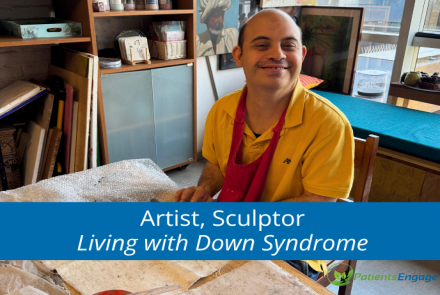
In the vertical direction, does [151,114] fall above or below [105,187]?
below

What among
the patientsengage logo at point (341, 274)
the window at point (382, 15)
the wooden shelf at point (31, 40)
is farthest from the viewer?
the window at point (382, 15)

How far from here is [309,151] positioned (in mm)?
1224

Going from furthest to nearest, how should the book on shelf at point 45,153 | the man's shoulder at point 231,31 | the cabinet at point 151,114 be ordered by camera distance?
1. the man's shoulder at point 231,31
2. the cabinet at point 151,114
3. the book on shelf at point 45,153

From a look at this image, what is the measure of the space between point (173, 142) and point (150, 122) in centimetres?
31

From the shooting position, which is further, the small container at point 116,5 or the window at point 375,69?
the window at point 375,69

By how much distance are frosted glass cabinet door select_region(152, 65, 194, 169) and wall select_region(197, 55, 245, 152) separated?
13.5 inches

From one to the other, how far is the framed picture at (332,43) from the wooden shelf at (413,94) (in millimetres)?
588

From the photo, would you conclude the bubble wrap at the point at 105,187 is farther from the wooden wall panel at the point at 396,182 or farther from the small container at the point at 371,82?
the small container at the point at 371,82

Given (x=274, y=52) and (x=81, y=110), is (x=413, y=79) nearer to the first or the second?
(x=274, y=52)

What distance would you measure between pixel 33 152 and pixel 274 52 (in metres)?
1.96

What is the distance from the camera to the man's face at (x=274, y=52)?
124 centimetres

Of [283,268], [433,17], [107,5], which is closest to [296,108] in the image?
[283,268]

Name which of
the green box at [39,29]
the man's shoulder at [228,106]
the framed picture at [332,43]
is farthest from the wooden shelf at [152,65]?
the framed picture at [332,43]

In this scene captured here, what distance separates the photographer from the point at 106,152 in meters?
2.77
